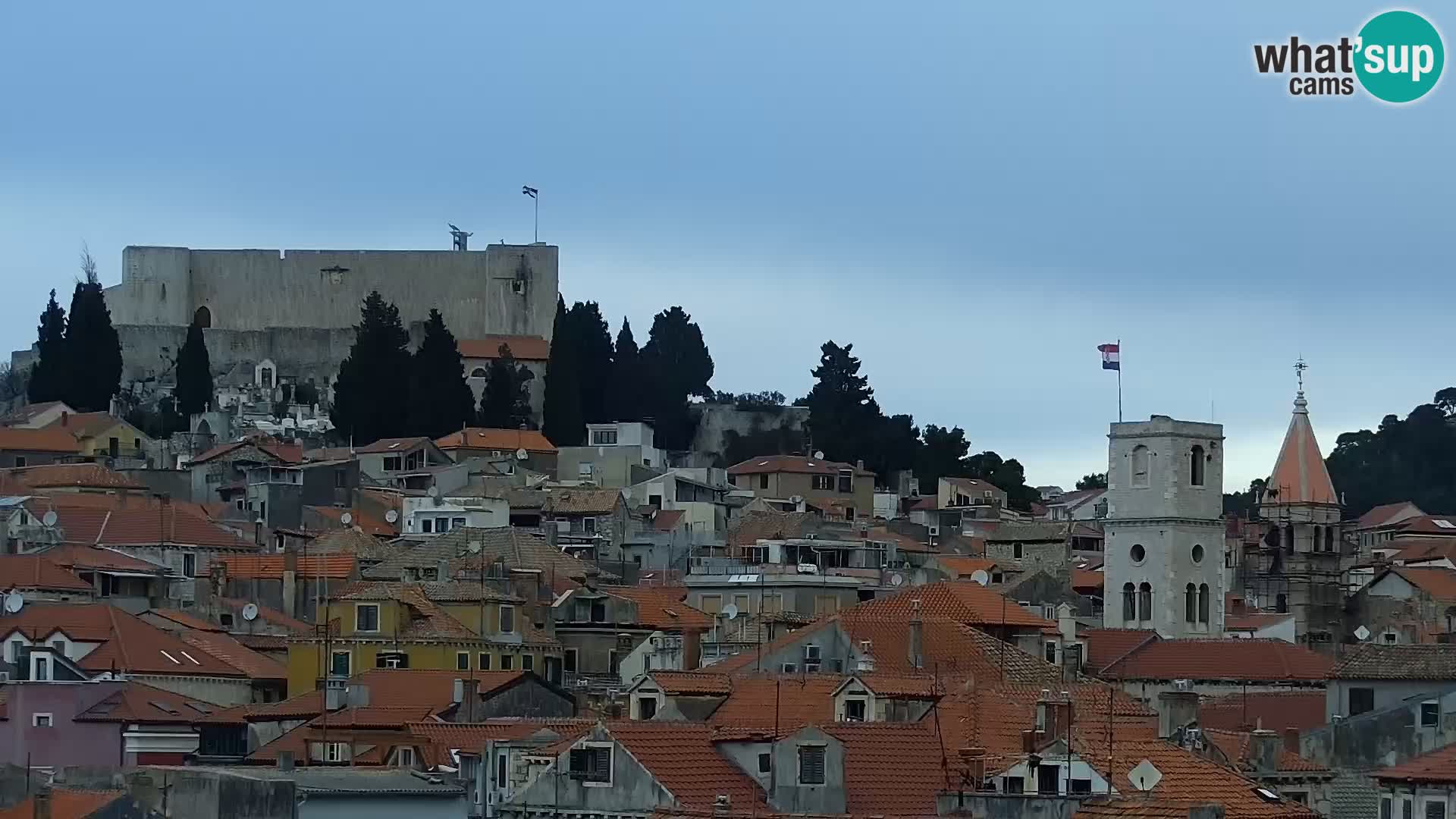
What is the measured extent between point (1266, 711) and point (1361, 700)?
4869mm

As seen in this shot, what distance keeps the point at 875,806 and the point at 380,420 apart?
77401 millimetres

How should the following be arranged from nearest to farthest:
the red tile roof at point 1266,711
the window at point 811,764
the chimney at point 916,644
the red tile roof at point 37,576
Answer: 1. the window at point 811,764
2. the chimney at point 916,644
3. the red tile roof at point 1266,711
4. the red tile roof at point 37,576

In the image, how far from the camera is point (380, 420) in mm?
119812

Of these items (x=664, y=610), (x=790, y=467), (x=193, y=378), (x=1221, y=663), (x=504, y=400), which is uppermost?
(x=193, y=378)

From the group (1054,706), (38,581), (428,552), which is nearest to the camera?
(1054,706)

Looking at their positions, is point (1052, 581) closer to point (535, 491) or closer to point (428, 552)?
point (428, 552)

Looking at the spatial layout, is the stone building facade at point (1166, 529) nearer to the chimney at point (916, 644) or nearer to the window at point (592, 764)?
the chimney at point (916, 644)

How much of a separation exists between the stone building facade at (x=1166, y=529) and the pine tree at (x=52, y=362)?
44.8 metres

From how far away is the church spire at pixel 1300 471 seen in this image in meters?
100

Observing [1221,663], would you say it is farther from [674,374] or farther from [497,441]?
[674,374]

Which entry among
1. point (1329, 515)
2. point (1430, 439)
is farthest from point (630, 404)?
point (1430, 439)

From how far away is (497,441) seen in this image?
379 feet

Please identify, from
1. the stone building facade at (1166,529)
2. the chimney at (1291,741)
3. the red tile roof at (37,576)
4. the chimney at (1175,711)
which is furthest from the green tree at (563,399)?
the chimney at (1291,741)

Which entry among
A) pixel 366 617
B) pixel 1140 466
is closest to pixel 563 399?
pixel 1140 466
